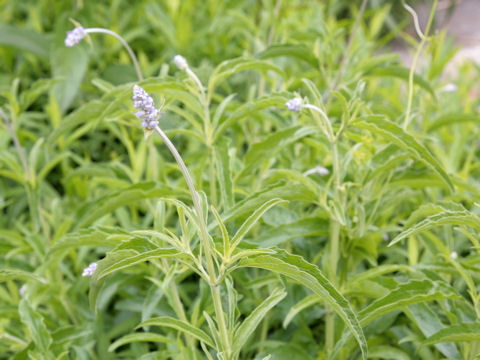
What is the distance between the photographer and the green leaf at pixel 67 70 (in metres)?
1.67

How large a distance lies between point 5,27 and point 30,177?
0.93 m

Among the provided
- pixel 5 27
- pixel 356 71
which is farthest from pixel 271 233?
pixel 5 27

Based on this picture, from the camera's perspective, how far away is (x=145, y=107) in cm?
60

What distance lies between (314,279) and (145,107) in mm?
279

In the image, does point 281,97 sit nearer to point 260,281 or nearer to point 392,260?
point 260,281

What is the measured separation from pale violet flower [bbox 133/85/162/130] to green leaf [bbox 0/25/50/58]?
1.47 meters

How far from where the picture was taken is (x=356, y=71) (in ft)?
4.23

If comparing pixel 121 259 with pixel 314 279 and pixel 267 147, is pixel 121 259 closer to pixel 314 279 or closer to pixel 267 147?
pixel 314 279

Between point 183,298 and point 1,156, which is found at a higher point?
point 1,156

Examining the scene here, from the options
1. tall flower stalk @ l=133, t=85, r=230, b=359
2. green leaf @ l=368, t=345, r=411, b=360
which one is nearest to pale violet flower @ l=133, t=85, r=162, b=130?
tall flower stalk @ l=133, t=85, r=230, b=359

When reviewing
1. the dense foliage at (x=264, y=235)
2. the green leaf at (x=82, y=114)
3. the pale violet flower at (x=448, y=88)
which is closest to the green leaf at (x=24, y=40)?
the dense foliage at (x=264, y=235)

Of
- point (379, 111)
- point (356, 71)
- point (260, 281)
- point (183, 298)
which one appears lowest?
point (183, 298)

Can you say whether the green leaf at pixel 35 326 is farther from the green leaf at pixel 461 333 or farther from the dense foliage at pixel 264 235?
the green leaf at pixel 461 333

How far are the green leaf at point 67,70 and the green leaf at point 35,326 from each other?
0.82 m
